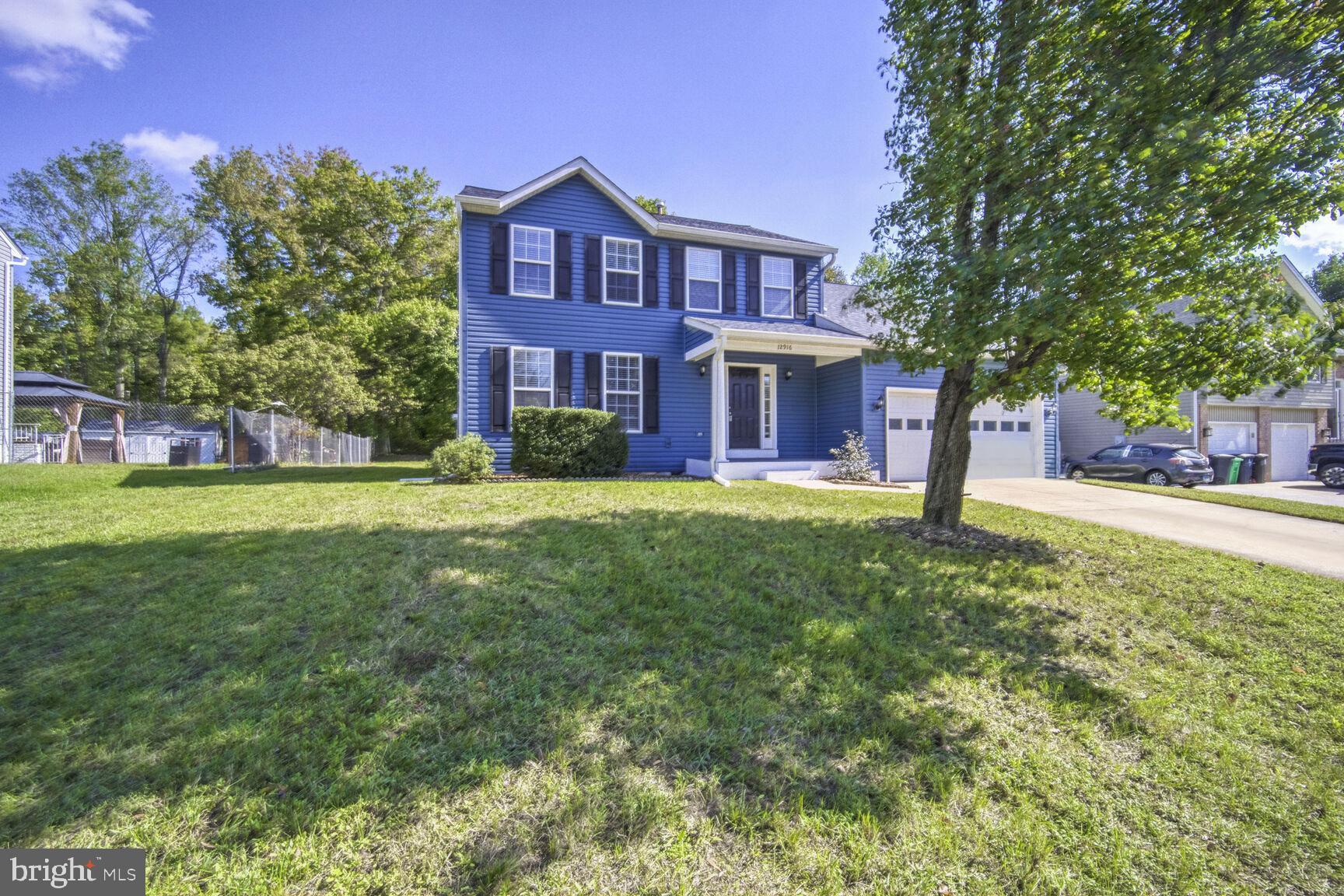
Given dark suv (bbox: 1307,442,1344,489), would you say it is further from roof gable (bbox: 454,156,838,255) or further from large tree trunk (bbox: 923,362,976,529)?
large tree trunk (bbox: 923,362,976,529)

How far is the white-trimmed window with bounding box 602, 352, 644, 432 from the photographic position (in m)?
12.2

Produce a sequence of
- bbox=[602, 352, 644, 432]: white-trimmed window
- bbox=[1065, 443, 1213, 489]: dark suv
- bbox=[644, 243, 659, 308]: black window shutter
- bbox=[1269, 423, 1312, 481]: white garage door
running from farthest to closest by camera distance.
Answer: bbox=[1269, 423, 1312, 481]: white garage door < bbox=[1065, 443, 1213, 489]: dark suv < bbox=[644, 243, 659, 308]: black window shutter < bbox=[602, 352, 644, 432]: white-trimmed window

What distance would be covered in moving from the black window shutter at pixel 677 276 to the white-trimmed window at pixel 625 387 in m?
1.68

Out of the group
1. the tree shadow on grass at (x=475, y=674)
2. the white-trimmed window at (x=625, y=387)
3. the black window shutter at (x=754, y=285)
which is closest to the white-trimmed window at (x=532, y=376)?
the white-trimmed window at (x=625, y=387)

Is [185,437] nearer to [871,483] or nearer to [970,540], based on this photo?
[871,483]

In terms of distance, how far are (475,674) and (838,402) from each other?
11982 millimetres

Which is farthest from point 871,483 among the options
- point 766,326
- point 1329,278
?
point 1329,278

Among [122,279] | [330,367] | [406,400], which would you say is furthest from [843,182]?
[122,279]

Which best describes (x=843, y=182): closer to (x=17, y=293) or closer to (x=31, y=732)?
(x=31, y=732)

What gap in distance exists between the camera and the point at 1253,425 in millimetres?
17453

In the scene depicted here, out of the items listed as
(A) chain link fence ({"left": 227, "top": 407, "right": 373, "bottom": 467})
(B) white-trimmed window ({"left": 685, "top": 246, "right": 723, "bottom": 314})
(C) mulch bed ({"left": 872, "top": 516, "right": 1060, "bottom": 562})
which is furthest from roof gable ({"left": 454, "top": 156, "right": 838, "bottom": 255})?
(C) mulch bed ({"left": 872, "top": 516, "right": 1060, "bottom": 562})

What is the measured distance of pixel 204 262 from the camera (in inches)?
1035

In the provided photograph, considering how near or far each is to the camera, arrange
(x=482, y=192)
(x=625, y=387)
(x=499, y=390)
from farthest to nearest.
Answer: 1. (x=625, y=387)
2. (x=482, y=192)
3. (x=499, y=390)

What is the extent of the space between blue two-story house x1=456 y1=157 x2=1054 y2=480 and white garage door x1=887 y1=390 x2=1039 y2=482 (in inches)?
1.5
